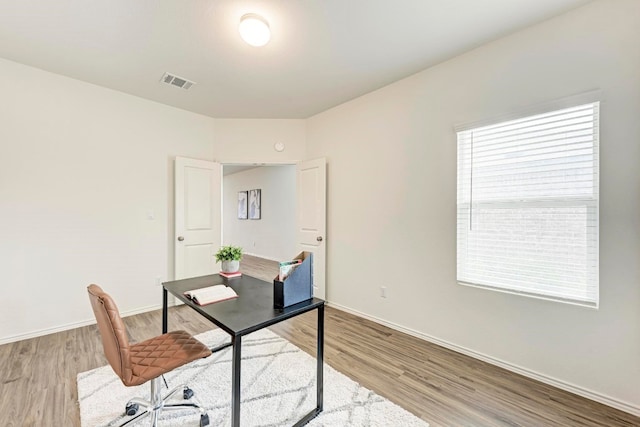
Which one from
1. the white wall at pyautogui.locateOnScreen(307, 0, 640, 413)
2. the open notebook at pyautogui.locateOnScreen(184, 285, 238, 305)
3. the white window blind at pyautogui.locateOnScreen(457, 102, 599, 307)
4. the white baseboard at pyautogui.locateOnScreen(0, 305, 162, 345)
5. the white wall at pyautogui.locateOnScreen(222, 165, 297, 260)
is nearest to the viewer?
the open notebook at pyautogui.locateOnScreen(184, 285, 238, 305)

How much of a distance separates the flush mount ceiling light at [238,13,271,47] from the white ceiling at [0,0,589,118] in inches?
2.3

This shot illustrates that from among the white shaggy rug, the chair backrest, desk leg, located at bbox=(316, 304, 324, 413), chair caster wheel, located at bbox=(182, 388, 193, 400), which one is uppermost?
the chair backrest

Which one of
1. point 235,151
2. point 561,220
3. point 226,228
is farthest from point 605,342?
point 226,228

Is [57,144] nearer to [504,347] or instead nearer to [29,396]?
[29,396]

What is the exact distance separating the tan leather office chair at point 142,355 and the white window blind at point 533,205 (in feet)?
7.52

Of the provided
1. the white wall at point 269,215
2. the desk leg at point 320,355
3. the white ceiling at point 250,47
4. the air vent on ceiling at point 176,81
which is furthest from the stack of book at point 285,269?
the white wall at point 269,215

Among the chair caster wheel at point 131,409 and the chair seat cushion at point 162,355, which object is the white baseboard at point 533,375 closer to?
the chair seat cushion at point 162,355

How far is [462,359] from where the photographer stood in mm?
2410

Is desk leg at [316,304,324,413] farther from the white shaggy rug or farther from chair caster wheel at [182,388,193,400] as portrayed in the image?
chair caster wheel at [182,388,193,400]

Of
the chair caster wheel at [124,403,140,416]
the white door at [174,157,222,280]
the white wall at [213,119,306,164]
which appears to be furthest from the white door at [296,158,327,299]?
the chair caster wheel at [124,403,140,416]

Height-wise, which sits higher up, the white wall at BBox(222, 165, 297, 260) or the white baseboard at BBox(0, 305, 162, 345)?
the white wall at BBox(222, 165, 297, 260)

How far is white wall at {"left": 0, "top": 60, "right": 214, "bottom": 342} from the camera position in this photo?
8.85 feet

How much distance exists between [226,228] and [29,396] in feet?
25.2

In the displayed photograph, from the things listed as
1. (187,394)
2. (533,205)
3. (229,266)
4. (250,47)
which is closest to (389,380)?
(187,394)
